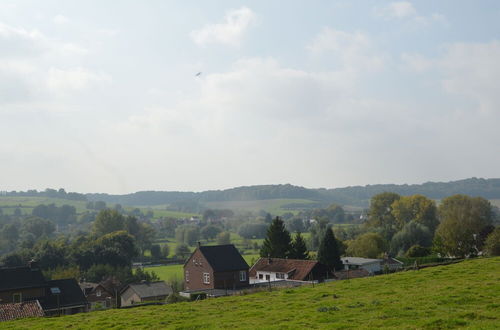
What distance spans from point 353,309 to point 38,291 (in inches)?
1696

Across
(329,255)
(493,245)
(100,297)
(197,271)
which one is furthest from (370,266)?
(100,297)

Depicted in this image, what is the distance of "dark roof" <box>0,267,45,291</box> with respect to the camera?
174ft

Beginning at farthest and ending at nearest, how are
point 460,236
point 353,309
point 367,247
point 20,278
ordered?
point 367,247, point 460,236, point 20,278, point 353,309

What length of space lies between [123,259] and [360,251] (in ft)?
142

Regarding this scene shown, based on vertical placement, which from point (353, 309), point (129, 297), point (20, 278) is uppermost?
point (353, 309)

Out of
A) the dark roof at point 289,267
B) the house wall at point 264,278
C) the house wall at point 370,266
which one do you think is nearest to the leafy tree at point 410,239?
the house wall at point 370,266

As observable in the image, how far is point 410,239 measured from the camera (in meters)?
89.1

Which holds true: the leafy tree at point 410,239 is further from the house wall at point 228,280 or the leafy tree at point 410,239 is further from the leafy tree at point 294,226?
the leafy tree at point 294,226

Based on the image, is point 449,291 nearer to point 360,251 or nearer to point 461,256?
point 461,256

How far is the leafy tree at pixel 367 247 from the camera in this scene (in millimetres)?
81812

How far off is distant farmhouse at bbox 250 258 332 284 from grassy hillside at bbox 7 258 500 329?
20.7 meters

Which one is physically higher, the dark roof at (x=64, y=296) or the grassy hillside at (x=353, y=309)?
the grassy hillside at (x=353, y=309)

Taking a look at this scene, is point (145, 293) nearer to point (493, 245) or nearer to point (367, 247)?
point (367, 247)

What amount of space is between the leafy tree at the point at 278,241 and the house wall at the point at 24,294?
29.3 metres
